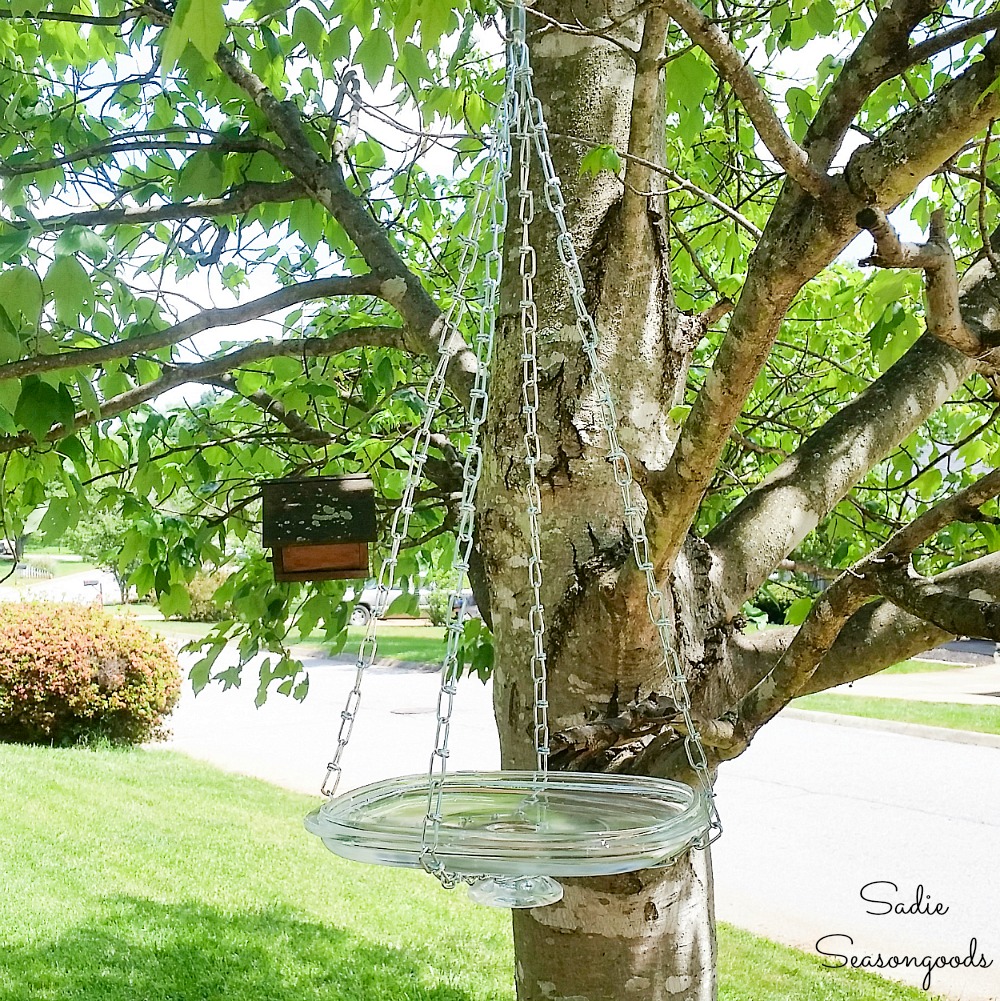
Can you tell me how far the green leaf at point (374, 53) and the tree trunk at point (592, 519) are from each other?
0.28 meters

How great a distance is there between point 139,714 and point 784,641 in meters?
7.79

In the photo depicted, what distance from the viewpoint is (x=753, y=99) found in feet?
3.83

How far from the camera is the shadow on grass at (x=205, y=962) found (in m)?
3.86

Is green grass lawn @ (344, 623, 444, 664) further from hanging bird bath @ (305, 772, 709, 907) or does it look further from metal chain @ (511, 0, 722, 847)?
metal chain @ (511, 0, 722, 847)

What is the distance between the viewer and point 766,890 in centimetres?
543

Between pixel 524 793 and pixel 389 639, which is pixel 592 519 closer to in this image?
pixel 524 793

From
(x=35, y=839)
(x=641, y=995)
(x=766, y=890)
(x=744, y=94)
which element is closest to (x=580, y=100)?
(x=744, y=94)

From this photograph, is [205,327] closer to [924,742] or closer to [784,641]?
[784,641]

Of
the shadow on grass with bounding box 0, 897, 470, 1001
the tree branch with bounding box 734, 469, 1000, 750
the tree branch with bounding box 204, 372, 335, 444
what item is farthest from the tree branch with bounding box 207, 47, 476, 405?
the shadow on grass with bounding box 0, 897, 470, 1001

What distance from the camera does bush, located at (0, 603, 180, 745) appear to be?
8.14 m

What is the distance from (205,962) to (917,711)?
780 cm

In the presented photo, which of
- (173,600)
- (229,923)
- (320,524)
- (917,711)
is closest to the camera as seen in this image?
(320,524)

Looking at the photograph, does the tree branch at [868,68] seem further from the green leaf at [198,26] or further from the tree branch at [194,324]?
the tree branch at [194,324]

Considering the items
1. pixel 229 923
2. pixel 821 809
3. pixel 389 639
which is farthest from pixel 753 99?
pixel 389 639
